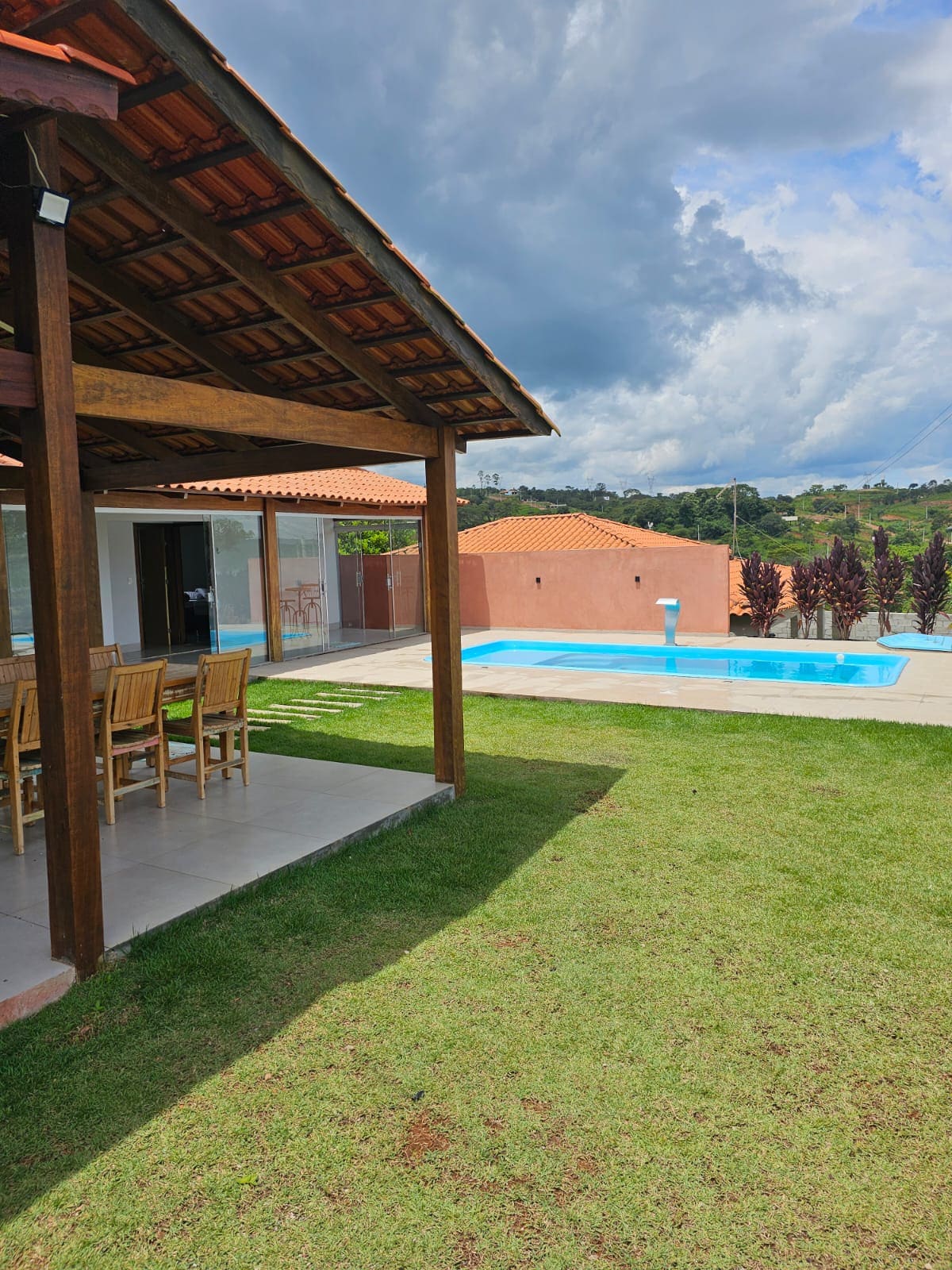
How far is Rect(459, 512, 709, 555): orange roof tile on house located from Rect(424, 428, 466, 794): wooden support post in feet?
48.5

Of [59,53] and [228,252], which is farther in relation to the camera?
[228,252]

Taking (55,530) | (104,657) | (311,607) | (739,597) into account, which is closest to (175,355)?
(104,657)

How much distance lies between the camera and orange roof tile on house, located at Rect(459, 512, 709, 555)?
21.8 meters

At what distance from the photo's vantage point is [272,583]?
14.4 metres

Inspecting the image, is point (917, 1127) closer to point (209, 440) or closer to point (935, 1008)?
point (935, 1008)

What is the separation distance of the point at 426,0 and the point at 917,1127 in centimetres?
1678

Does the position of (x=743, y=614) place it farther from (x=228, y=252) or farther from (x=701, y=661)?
(x=228, y=252)

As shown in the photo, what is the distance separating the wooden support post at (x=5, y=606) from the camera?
10.5 meters

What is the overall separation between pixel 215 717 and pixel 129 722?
1.09 metres

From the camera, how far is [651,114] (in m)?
19.1

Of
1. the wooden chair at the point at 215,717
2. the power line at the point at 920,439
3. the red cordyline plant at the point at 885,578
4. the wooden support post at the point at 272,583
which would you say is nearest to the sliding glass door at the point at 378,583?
the wooden support post at the point at 272,583

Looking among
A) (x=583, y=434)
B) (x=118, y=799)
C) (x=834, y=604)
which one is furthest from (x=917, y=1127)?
(x=583, y=434)

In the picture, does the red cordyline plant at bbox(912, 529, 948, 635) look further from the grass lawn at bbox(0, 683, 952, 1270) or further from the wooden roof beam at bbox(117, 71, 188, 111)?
the wooden roof beam at bbox(117, 71, 188, 111)

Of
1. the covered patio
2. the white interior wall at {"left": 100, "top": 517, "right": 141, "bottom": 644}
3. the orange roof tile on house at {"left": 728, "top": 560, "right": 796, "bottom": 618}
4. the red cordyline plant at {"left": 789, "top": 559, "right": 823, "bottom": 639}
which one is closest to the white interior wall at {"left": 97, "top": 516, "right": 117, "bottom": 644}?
the white interior wall at {"left": 100, "top": 517, "right": 141, "bottom": 644}
